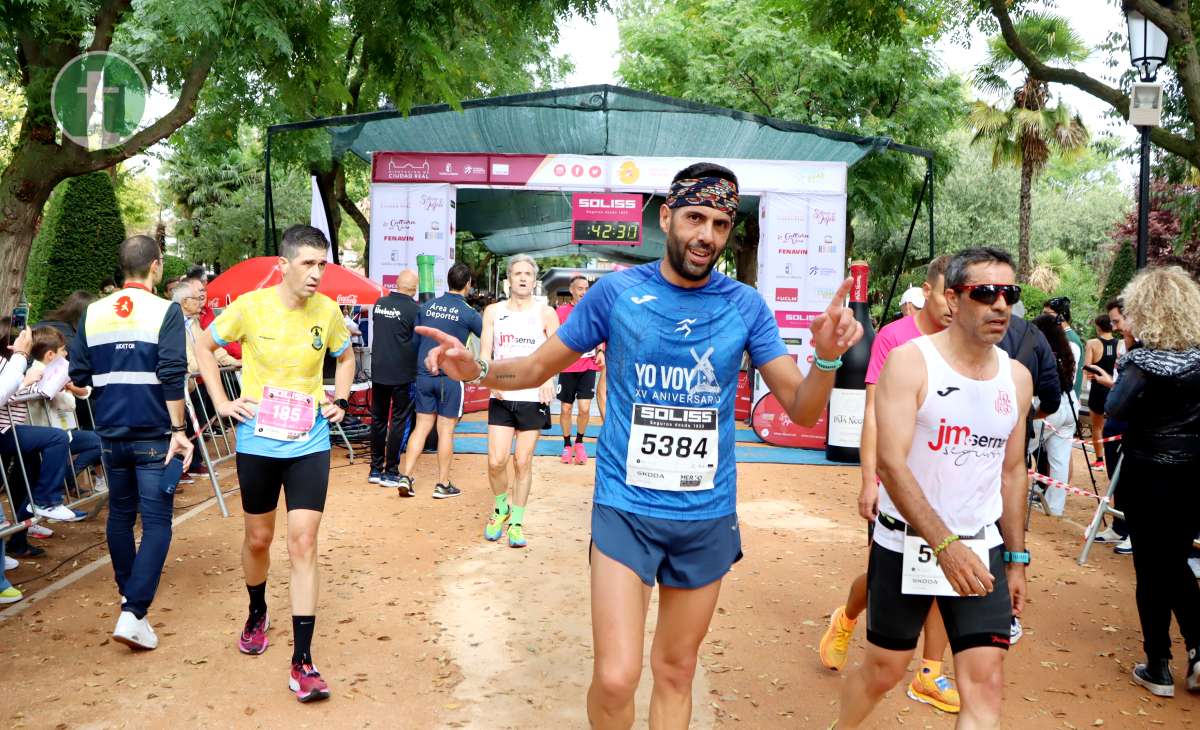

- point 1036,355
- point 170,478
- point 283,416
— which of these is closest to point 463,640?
point 283,416

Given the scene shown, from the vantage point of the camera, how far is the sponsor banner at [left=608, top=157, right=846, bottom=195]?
15.3m

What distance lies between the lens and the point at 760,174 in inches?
603

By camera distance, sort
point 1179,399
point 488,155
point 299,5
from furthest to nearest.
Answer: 1. point 488,155
2. point 299,5
3. point 1179,399

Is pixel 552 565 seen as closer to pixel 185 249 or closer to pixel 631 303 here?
pixel 631 303

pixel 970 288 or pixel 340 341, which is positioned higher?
pixel 970 288

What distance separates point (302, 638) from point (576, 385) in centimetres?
738

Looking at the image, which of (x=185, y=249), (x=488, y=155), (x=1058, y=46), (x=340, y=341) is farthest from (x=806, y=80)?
(x=185, y=249)

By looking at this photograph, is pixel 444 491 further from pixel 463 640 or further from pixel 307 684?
pixel 307 684

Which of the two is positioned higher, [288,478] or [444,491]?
[288,478]

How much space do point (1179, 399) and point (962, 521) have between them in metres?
2.40

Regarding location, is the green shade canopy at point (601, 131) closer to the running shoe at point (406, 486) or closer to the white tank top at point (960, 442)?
the running shoe at point (406, 486)

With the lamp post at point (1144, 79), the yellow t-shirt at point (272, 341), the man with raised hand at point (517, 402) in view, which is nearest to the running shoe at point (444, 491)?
the man with raised hand at point (517, 402)

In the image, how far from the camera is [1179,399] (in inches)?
187

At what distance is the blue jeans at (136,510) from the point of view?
4.83 meters
